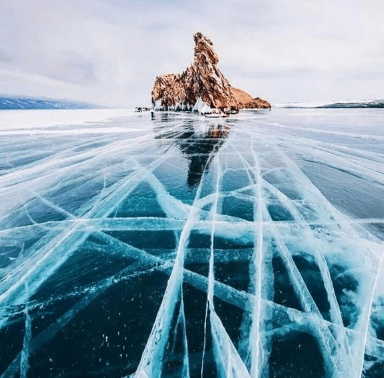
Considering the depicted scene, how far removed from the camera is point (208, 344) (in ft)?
6.89

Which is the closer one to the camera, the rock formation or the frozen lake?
the frozen lake

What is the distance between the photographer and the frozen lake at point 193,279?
202 cm

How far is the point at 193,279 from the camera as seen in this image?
112 inches

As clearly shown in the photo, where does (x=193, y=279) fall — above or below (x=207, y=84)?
below

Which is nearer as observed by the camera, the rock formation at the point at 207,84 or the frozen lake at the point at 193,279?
the frozen lake at the point at 193,279

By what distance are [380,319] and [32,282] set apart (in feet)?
13.2

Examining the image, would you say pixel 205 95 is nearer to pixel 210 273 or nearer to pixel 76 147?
pixel 76 147

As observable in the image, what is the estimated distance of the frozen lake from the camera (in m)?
2.02

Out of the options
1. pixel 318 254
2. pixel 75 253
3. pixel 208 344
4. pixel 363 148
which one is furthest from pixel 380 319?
pixel 363 148

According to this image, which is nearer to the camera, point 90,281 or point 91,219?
point 90,281

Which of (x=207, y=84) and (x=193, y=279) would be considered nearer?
(x=193, y=279)

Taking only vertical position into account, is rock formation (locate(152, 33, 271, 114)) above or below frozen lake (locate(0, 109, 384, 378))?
above

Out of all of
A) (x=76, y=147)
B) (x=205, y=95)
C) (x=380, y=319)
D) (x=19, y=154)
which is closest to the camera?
(x=380, y=319)

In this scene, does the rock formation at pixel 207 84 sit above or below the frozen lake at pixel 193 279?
above
